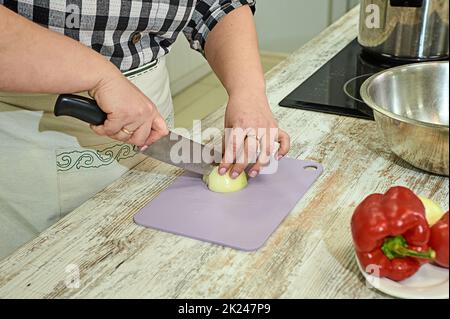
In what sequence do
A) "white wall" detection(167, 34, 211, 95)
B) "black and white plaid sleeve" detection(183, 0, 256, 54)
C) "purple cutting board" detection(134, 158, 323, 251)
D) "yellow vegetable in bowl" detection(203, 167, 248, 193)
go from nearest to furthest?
"purple cutting board" detection(134, 158, 323, 251), "yellow vegetable in bowl" detection(203, 167, 248, 193), "black and white plaid sleeve" detection(183, 0, 256, 54), "white wall" detection(167, 34, 211, 95)

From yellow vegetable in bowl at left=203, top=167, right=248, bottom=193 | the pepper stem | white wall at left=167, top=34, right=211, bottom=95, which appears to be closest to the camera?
the pepper stem

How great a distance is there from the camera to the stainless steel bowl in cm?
86

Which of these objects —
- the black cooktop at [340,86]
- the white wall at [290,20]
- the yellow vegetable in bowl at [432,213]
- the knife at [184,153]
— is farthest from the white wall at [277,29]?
the yellow vegetable in bowl at [432,213]

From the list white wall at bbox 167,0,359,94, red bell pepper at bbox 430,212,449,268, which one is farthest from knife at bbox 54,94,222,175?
white wall at bbox 167,0,359,94

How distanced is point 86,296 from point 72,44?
1.01 feet

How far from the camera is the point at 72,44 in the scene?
2.59ft

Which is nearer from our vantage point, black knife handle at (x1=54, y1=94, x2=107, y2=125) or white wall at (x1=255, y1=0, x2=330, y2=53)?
black knife handle at (x1=54, y1=94, x2=107, y2=125)

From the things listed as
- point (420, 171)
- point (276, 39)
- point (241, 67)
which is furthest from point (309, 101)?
point (276, 39)

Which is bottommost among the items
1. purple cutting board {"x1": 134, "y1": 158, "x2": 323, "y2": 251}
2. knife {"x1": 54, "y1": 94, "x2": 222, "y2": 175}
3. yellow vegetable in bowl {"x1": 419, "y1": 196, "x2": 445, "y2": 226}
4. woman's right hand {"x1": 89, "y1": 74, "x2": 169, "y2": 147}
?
purple cutting board {"x1": 134, "y1": 158, "x2": 323, "y2": 251}

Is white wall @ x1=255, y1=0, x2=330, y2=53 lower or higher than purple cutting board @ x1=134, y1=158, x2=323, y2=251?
lower

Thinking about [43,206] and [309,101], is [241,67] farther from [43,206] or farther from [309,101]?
[43,206]

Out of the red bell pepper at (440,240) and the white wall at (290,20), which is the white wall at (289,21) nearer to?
the white wall at (290,20)

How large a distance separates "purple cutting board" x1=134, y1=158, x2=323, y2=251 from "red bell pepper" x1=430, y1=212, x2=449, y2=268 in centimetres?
20

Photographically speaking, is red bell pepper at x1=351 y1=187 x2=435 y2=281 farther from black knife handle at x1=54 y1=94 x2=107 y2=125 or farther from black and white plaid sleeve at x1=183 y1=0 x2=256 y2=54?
black and white plaid sleeve at x1=183 y1=0 x2=256 y2=54
